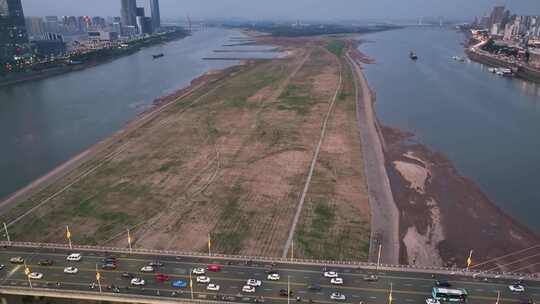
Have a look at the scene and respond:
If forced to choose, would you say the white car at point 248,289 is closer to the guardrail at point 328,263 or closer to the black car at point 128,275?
the guardrail at point 328,263

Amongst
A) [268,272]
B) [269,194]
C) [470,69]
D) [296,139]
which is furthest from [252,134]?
[470,69]

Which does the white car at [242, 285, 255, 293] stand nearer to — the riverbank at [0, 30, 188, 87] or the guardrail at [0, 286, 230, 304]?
the guardrail at [0, 286, 230, 304]

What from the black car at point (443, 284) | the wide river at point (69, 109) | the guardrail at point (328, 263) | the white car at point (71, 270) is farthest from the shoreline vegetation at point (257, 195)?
the white car at point (71, 270)

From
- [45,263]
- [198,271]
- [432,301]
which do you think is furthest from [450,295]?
[45,263]

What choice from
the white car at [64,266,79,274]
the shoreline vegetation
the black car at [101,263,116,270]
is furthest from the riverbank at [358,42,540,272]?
the white car at [64,266,79,274]

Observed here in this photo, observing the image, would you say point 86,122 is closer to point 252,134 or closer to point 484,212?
point 252,134

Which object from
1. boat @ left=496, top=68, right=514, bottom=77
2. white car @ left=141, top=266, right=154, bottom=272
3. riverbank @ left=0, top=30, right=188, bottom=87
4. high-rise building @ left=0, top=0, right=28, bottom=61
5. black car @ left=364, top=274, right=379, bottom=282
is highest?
high-rise building @ left=0, top=0, right=28, bottom=61
